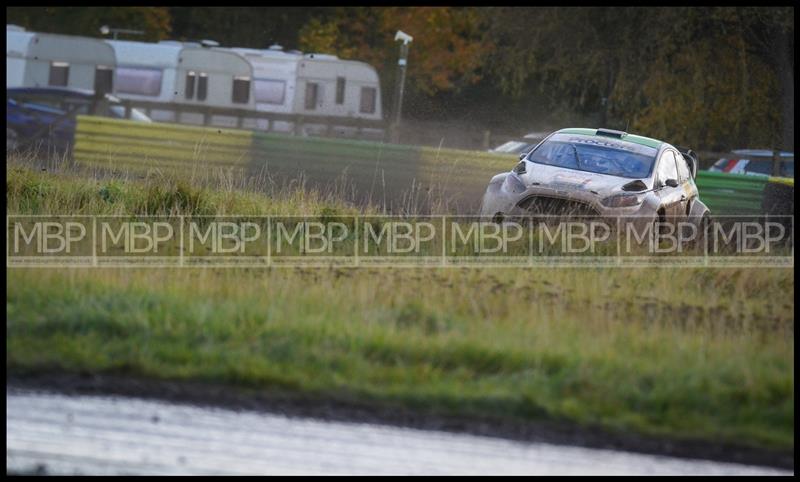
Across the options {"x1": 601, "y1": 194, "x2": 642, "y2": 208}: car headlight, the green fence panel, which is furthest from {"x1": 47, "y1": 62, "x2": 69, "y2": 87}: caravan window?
{"x1": 601, "y1": 194, "x2": 642, "y2": 208}: car headlight

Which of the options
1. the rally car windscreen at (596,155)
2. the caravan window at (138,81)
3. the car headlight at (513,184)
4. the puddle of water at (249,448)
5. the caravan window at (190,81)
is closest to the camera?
the puddle of water at (249,448)

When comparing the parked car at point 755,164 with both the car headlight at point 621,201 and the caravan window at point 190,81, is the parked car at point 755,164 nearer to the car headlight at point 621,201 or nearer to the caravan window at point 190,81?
the car headlight at point 621,201

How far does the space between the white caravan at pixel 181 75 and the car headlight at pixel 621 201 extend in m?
20.0

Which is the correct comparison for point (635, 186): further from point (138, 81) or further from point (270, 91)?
point (138, 81)

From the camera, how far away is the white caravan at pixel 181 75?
3197cm

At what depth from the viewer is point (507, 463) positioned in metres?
6.21

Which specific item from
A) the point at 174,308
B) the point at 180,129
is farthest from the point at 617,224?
the point at 180,129

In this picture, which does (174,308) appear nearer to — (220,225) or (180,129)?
(220,225)

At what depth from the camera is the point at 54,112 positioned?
27.9 m

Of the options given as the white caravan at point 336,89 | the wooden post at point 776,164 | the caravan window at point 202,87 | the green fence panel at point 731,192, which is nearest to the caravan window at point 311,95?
the white caravan at point 336,89

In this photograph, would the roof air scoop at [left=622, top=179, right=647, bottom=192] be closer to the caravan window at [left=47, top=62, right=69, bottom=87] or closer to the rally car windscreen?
the rally car windscreen

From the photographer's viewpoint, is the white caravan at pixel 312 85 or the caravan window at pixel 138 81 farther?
the caravan window at pixel 138 81

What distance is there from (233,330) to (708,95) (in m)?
22.0

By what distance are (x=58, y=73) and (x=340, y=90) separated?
787 cm
